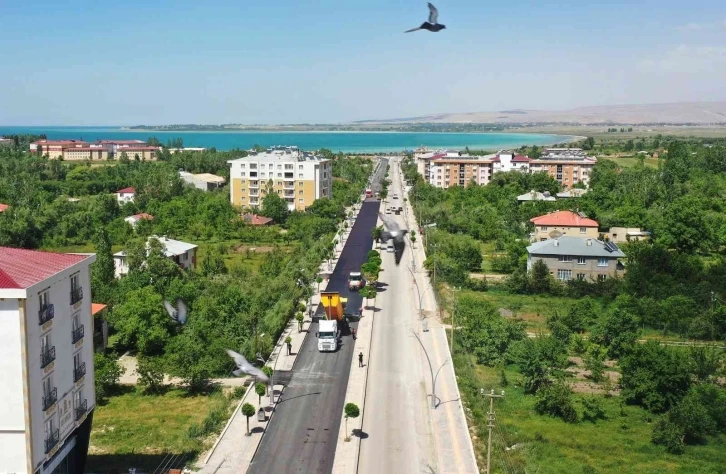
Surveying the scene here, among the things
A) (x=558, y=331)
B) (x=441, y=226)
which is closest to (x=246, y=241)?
(x=441, y=226)

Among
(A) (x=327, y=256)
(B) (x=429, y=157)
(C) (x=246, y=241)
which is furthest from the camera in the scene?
(B) (x=429, y=157)

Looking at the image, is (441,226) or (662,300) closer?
(662,300)

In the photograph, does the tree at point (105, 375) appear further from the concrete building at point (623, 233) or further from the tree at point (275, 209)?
the concrete building at point (623, 233)

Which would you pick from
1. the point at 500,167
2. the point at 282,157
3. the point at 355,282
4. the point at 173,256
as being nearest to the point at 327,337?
the point at 355,282

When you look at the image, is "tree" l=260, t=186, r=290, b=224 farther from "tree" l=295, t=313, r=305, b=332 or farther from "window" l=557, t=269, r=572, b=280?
"tree" l=295, t=313, r=305, b=332

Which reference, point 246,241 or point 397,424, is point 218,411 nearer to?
point 397,424
